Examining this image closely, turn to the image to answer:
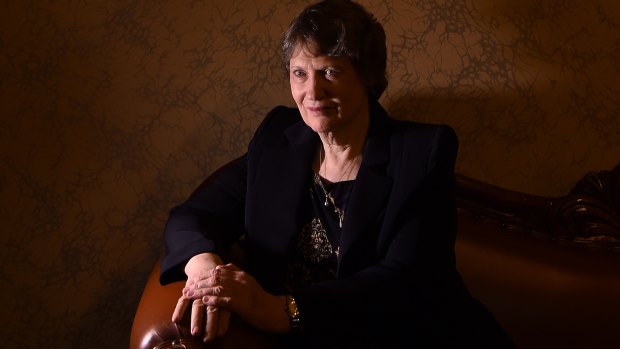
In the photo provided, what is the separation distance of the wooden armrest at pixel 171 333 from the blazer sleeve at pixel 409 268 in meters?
0.12

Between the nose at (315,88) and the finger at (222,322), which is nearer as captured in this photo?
the finger at (222,322)

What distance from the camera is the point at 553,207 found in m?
1.77

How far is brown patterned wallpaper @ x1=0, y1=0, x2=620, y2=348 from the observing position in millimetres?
1748

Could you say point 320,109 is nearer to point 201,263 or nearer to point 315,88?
point 315,88

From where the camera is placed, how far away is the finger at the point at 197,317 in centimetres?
118

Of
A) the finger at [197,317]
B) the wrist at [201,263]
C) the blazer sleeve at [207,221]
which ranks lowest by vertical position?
the finger at [197,317]

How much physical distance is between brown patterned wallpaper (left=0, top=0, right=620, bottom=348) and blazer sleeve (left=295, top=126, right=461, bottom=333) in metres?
0.45

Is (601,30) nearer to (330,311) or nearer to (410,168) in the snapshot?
(410,168)

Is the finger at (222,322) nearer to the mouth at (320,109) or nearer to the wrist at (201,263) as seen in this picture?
the wrist at (201,263)

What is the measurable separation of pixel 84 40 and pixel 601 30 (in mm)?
1428

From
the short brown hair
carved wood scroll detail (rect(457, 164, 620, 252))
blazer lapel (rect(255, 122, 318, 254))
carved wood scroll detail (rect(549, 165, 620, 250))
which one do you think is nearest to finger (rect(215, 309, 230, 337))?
blazer lapel (rect(255, 122, 318, 254))

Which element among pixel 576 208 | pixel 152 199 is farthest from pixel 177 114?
pixel 576 208

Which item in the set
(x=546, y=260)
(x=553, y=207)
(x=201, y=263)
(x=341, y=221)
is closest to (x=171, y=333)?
(x=201, y=263)

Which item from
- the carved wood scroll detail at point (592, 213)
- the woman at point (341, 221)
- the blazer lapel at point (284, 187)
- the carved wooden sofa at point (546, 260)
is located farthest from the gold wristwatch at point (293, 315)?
the carved wood scroll detail at point (592, 213)
